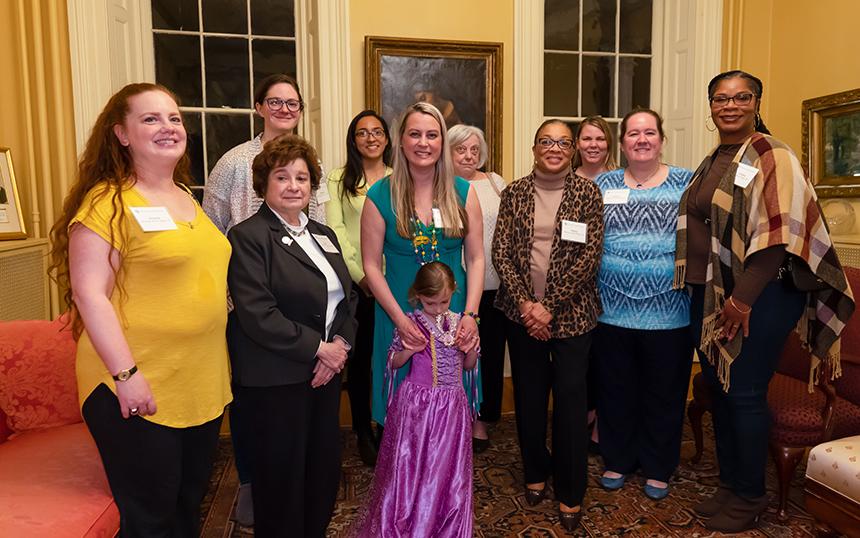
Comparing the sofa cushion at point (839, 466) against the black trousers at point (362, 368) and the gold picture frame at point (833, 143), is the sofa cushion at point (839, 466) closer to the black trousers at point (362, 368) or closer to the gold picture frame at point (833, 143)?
the black trousers at point (362, 368)

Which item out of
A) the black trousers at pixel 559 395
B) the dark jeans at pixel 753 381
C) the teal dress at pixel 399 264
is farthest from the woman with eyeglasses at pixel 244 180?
the dark jeans at pixel 753 381

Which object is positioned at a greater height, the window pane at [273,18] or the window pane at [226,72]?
the window pane at [273,18]

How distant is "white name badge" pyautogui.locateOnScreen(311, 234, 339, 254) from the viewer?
198 cm

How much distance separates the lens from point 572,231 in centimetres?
242

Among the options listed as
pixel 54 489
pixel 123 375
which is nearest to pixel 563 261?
pixel 123 375

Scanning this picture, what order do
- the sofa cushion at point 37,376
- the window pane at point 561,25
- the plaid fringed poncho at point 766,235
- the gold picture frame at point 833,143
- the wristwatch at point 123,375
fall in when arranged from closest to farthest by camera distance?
the wristwatch at point 123,375 → the sofa cushion at point 37,376 → the plaid fringed poncho at point 766,235 → the gold picture frame at point 833,143 → the window pane at point 561,25

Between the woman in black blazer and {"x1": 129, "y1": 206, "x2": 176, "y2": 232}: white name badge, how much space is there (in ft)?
0.86

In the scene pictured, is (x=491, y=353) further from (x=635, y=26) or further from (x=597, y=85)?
(x=635, y=26)

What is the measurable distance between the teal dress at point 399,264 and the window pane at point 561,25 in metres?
2.97

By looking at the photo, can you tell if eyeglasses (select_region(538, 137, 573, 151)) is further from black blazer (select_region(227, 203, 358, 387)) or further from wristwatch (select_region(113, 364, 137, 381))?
wristwatch (select_region(113, 364, 137, 381))

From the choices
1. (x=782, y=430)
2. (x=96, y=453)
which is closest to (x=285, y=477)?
(x=96, y=453)

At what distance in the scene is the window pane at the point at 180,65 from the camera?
4.51 m

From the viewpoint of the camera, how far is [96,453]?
1998 millimetres

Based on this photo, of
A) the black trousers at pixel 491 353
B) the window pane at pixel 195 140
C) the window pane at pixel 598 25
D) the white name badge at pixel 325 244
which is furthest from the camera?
the window pane at pixel 598 25
